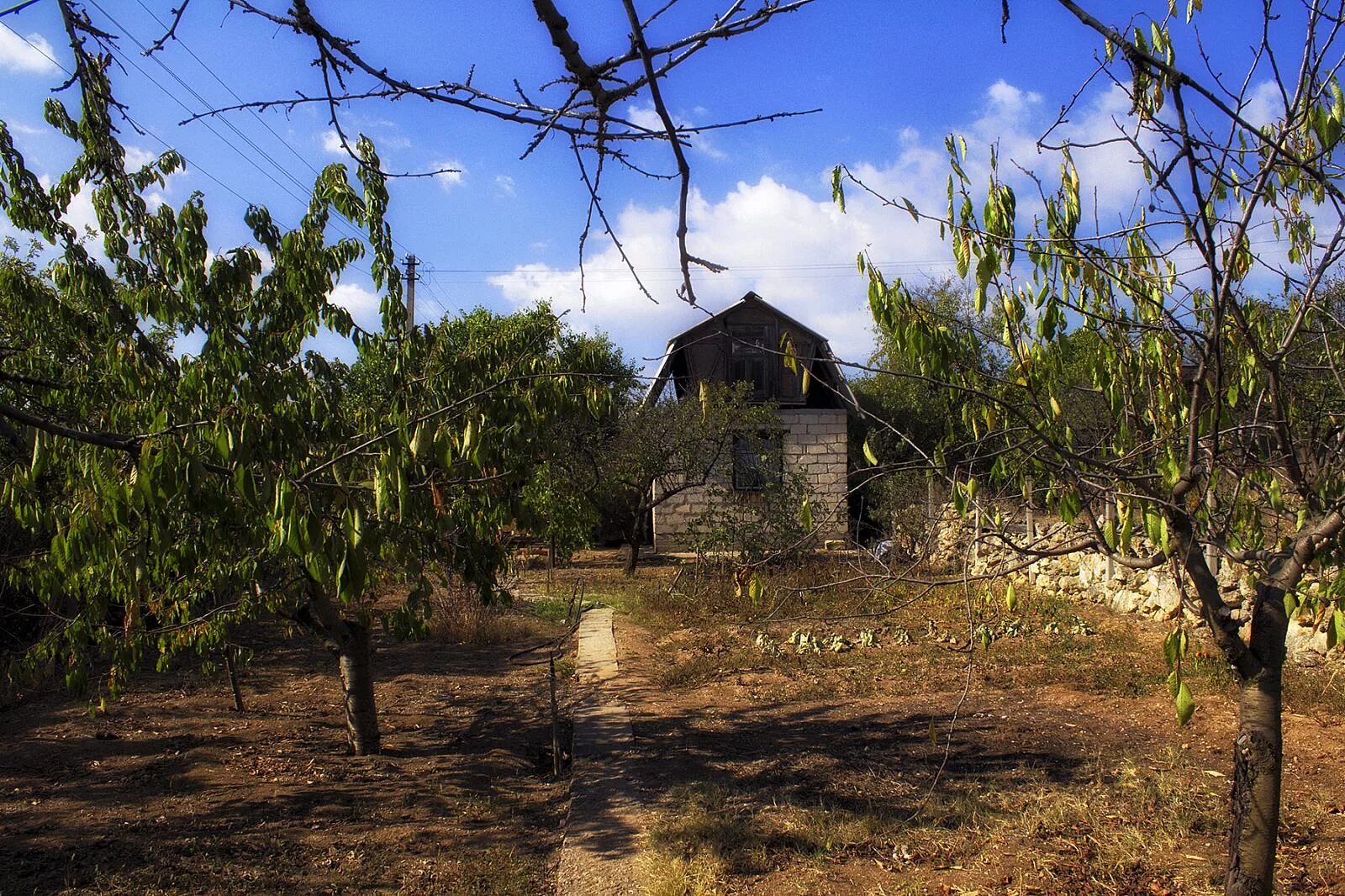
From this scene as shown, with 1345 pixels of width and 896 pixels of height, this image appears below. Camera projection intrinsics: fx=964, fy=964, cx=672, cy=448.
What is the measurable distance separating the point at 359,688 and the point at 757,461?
11.0 m

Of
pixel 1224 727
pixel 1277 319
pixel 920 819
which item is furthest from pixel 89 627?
pixel 1224 727

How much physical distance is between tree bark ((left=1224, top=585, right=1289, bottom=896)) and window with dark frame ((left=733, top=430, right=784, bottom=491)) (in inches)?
459

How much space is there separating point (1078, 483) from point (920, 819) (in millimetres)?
2538

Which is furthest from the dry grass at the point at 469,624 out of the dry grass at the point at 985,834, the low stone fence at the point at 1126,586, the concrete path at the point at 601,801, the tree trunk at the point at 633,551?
the dry grass at the point at 985,834

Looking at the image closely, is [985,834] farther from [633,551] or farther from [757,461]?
[633,551]

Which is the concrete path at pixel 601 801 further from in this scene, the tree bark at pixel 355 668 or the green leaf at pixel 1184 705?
the green leaf at pixel 1184 705

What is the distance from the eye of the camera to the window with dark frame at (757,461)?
15.5 metres

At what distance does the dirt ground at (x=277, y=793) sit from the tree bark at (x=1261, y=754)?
295 centimetres

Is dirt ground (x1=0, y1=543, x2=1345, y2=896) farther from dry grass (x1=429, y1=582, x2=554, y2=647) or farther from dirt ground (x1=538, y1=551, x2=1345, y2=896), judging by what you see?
dry grass (x1=429, y1=582, x2=554, y2=647)

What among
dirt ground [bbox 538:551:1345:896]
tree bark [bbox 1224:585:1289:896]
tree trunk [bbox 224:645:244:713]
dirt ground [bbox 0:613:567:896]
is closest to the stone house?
dirt ground [bbox 538:551:1345:896]

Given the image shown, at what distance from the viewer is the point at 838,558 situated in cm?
1527

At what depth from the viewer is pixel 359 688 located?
655 cm

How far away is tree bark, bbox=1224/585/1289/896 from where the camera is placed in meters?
3.29

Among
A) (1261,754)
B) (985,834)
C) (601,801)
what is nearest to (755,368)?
(601,801)
